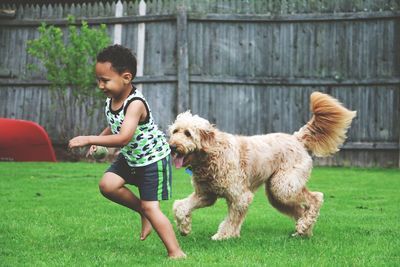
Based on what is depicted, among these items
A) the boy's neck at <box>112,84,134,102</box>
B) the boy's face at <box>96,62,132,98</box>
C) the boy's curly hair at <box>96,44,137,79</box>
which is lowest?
the boy's neck at <box>112,84,134,102</box>

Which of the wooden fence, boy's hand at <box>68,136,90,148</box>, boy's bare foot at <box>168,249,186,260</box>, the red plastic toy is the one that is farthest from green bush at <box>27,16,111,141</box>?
boy's hand at <box>68,136,90,148</box>

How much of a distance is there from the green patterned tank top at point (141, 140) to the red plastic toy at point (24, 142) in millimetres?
8445

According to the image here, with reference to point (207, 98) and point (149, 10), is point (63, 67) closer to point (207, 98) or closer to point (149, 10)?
point (149, 10)

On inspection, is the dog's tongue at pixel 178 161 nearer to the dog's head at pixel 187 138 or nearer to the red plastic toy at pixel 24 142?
the dog's head at pixel 187 138

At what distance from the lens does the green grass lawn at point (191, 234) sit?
5004mm

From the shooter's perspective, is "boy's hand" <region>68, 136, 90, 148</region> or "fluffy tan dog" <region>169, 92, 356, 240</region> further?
"fluffy tan dog" <region>169, 92, 356, 240</region>

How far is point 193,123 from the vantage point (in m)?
6.11

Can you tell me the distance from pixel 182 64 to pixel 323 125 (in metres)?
7.38

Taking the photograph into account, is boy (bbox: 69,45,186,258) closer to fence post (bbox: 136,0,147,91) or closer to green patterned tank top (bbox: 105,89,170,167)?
green patterned tank top (bbox: 105,89,170,167)

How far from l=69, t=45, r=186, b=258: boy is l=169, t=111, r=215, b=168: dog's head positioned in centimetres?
53

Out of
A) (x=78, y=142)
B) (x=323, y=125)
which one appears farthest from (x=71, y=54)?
(x=78, y=142)

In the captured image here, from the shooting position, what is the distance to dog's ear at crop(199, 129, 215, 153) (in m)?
6.17

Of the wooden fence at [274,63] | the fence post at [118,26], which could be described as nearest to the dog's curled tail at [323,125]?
the wooden fence at [274,63]

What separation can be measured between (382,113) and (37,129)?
6492 mm
